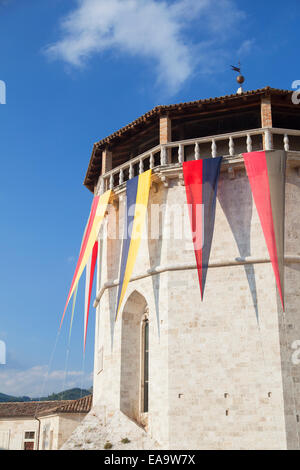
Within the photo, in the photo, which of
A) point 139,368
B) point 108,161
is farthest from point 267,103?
point 139,368

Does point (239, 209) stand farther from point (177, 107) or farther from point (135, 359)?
point (135, 359)

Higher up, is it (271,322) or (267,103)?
(267,103)

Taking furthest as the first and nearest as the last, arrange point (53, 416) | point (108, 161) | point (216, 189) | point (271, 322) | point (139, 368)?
1. point (53, 416)
2. point (108, 161)
3. point (139, 368)
4. point (216, 189)
5. point (271, 322)

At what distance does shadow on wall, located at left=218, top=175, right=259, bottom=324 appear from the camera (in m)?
15.0

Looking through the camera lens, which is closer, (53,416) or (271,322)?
(271,322)

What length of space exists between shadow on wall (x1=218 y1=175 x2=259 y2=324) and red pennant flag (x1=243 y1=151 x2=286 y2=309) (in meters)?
0.54

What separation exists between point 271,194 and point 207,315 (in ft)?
11.2

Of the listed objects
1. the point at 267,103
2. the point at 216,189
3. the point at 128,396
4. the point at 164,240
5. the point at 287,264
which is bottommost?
the point at 128,396

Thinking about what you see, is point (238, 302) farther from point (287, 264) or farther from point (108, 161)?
point (108, 161)

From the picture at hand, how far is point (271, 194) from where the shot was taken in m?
14.7

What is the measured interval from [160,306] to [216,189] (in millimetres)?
3373

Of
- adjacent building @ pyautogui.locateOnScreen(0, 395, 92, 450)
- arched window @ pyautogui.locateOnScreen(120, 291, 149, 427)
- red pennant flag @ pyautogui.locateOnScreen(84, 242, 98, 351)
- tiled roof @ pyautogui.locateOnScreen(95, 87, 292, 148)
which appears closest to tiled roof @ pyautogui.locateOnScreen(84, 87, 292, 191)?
tiled roof @ pyautogui.locateOnScreen(95, 87, 292, 148)

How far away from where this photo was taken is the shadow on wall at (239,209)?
1502 cm

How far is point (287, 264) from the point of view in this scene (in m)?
14.7
